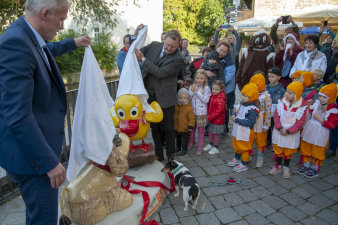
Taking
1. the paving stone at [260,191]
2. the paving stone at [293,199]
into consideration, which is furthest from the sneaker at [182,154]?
the paving stone at [293,199]

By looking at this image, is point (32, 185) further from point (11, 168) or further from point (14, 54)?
point (14, 54)

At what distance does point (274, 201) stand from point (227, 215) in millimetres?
775

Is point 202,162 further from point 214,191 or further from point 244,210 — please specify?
point 244,210

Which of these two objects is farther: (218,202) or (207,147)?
(207,147)

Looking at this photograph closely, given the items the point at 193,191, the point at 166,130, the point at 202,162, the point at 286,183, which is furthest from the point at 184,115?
the point at 286,183

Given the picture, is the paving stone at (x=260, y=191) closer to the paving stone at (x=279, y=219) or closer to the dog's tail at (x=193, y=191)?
the paving stone at (x=279, y=219)

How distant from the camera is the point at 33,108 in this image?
1573mm

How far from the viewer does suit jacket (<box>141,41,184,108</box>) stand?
3.59 metres

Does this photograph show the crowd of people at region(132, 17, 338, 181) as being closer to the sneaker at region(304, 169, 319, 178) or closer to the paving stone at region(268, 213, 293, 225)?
the sneaker at region(304, 169, 319, 178)

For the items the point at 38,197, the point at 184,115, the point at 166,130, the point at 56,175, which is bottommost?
the point at 166,130

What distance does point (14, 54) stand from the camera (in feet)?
4.57

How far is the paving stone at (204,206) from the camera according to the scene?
10.1 ft

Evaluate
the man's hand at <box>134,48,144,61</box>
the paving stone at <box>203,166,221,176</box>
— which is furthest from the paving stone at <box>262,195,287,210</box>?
the man's hand at <box>134,48,144,61</box>

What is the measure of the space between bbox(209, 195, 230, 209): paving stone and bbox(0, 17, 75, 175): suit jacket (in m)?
2.26
